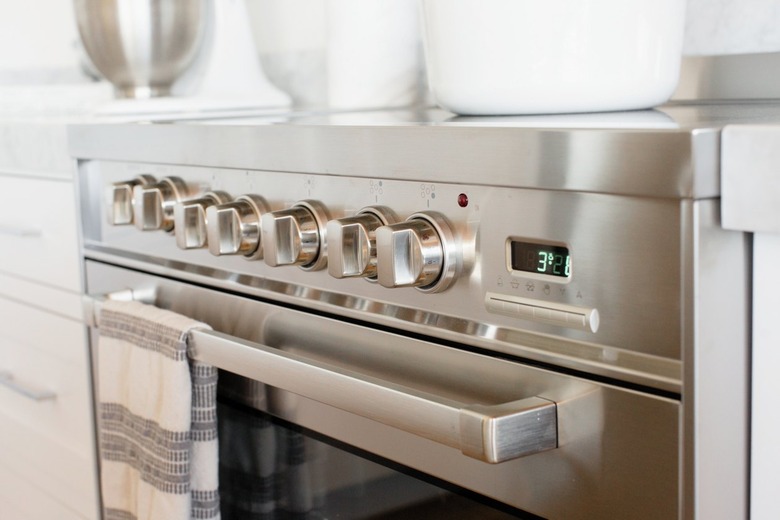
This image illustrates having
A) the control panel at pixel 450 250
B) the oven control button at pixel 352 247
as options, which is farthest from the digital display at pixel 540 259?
the oven control button at pixel 352 247

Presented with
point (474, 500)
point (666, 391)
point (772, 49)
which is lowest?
point (474, 500)

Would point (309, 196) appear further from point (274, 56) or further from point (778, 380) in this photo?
point (274, 56)

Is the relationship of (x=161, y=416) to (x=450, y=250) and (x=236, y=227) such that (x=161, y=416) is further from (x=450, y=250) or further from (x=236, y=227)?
(x=450, y=250)

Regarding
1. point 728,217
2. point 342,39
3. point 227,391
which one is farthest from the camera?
point 342,39

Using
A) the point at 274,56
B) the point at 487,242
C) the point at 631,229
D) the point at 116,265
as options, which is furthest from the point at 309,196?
the point at 274,56

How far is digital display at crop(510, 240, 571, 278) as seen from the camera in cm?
57

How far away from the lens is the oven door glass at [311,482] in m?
0.70

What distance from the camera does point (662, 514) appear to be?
536 millimetres

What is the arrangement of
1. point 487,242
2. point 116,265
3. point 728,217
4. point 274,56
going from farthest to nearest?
point 274,56
point 116,265
point 487,242
point 728,217

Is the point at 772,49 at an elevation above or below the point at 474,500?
above

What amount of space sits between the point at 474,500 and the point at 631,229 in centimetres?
24

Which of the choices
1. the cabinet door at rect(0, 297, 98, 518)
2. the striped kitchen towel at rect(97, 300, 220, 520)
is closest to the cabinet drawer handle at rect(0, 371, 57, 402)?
the cabinet door at rect(0, 297, 98, 518)

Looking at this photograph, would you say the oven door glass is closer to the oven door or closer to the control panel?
the oven door

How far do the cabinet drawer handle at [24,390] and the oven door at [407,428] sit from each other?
1.15ft
